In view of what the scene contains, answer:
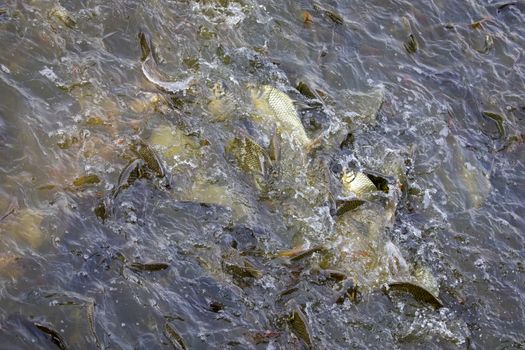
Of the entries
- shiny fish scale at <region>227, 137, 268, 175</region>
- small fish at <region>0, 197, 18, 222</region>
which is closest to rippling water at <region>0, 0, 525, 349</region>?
small fish at <region>0, 197, 18, 222</region>

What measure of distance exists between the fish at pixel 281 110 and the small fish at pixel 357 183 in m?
0.62

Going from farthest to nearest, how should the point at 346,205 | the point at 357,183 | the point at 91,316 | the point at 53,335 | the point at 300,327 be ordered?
the point at 357,183 < the point at 346,205 < the point at 300,327 < the point at 91,316 < the point at 53,335

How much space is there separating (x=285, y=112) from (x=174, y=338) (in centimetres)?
318

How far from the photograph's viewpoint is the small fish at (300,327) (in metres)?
4.91

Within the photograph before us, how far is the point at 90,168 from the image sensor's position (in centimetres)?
557

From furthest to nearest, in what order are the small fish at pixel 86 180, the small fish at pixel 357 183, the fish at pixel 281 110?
the fish at pixel 281 110, the small fish at pixel 357 183, the small fish at pixel 86 180

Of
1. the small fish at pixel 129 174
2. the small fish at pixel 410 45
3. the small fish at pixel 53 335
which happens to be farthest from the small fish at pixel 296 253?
the small fish at pixel 410 45

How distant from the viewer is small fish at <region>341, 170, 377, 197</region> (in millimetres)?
6355

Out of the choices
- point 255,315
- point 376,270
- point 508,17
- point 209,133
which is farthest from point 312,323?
point 508,17

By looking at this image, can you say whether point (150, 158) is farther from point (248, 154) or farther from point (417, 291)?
point (417, 291)

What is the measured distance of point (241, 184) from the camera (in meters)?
6.01

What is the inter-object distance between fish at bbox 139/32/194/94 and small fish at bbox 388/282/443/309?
129 inches

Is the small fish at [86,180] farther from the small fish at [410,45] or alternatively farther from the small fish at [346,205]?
the small fish at [410,45]

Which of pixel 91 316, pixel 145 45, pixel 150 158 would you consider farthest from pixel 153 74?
pixel 91 316
